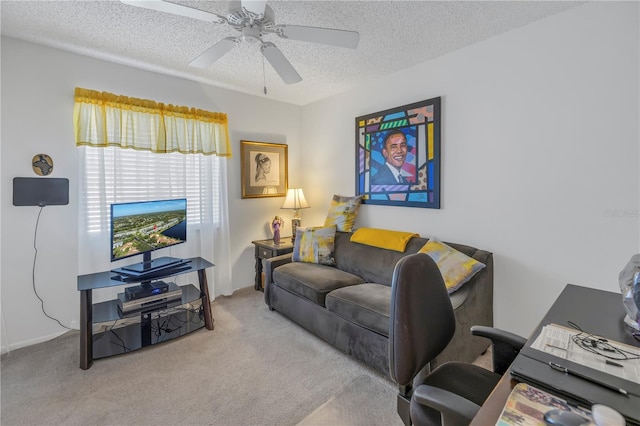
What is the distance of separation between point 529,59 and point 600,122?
2.22 ft

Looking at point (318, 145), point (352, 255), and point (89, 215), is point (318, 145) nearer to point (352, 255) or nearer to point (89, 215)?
point (352, 255)

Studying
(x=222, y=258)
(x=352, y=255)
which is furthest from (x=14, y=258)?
(x=352, y=255)

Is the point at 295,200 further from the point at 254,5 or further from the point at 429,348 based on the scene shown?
the point at 429,348

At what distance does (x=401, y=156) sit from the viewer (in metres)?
3.06

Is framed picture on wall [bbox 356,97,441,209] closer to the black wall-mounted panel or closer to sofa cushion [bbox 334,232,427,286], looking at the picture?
sofa cushion [bbox 334,232,427,286]

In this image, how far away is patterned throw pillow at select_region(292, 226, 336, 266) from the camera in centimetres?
330

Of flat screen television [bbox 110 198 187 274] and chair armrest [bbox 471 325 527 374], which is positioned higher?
flat screen television [bbox 110 198 187 274]

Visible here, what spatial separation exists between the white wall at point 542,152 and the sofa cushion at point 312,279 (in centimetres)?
94

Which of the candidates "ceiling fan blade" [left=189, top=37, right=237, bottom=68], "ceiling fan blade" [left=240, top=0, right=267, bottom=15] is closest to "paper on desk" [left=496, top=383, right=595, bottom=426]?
"ceiling fan blade" [left=240, top=0, right=267, bottom=15]

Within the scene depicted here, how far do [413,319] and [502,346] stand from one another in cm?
51

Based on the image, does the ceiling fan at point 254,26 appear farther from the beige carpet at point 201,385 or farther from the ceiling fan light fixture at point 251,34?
the beige carpet at point 201,385

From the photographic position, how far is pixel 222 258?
3656 mm

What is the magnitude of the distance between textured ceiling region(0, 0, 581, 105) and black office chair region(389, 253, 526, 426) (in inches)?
70.1

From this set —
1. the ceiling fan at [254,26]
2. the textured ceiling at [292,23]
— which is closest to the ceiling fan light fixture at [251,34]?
the ceiling fan at [254,26]
